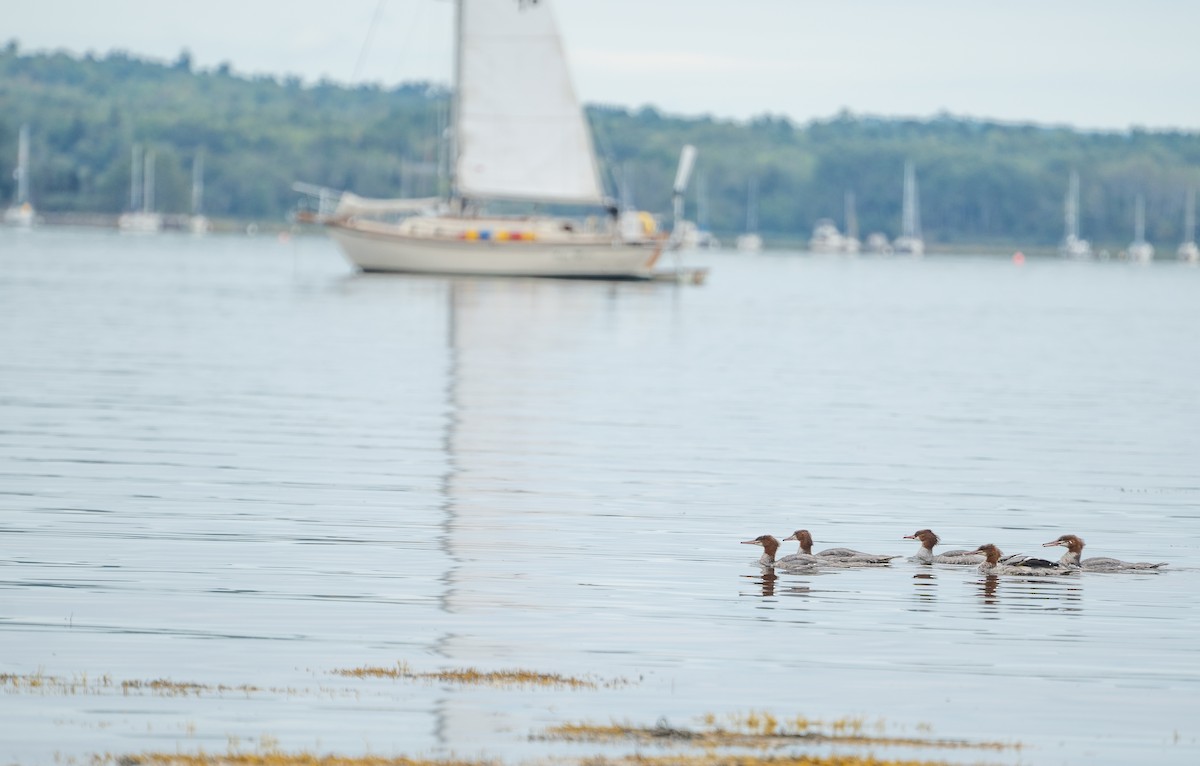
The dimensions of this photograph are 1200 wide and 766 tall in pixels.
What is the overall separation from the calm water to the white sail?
44.9 meters

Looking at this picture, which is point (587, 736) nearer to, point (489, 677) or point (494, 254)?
point (489, 677)

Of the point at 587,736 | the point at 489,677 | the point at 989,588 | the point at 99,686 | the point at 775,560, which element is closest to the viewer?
the point at 587,736

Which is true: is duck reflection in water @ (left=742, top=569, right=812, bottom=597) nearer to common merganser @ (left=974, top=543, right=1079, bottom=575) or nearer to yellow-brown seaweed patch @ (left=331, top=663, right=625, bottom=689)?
common merganser @ (left=974, top=543, right=1079, bottom=575)

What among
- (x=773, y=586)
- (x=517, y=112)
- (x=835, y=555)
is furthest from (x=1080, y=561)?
(x=517, y=112)

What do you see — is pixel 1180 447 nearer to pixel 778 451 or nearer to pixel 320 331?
pixel 778 451

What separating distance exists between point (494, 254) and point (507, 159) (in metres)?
5.21

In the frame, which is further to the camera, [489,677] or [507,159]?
[507,159]

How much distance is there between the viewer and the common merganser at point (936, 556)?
23.9 m

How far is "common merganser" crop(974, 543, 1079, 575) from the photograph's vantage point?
23344 mm

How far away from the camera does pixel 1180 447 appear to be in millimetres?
39656

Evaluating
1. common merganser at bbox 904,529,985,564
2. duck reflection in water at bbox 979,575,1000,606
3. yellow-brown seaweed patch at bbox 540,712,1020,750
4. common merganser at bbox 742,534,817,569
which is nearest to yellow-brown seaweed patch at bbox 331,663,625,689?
yellow-brown seaweed patch at bbox 540,712,1020,750

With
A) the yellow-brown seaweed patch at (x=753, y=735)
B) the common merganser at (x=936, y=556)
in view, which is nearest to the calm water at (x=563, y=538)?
the yellow-brown seaweed patch at (x=753, y=735)

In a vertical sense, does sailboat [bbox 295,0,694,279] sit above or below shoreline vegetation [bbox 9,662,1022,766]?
above

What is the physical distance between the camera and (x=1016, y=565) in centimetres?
2356
